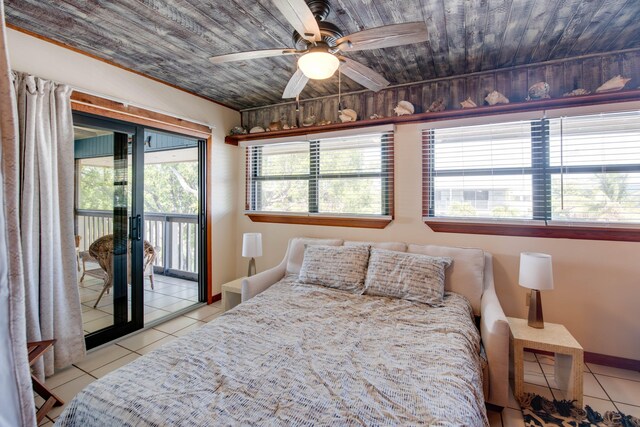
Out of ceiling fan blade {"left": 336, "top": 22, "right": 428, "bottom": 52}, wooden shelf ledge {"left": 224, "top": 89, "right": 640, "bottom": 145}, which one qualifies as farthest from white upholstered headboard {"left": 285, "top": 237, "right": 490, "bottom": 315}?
ceiling fan blade {"left": 336, "top": 22, "right": 428, "bottom": 52}

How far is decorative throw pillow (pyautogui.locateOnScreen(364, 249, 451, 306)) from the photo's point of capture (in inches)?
96.7

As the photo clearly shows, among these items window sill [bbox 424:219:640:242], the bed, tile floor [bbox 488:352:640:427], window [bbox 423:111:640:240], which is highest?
window [bbox 423:111:640:240]

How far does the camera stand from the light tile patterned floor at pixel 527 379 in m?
2.04

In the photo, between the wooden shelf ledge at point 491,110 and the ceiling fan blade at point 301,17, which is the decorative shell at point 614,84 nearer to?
the wooden shelf ledge at point 491,110

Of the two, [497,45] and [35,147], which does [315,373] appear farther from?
[497,45]

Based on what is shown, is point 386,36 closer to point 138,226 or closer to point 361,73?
point 361,73

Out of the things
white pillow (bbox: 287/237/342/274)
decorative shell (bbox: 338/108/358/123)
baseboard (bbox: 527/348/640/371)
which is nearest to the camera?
baseboard (bbox: 527/348/640/371)

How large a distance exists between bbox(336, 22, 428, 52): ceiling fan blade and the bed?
1.71 m

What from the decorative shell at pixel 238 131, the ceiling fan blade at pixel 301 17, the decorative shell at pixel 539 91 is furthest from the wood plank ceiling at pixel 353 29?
the decorative shell at pixel 238 131

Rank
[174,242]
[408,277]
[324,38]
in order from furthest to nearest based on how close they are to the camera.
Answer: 1. [174,242]
2. [408,277]
3. [324,38]

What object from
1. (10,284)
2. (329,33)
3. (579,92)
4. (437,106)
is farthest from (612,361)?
(10,284)

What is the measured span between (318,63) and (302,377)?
1653mm

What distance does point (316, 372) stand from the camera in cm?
149

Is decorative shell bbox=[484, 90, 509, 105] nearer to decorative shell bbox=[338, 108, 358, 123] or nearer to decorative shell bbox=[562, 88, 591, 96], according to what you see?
decorative shell bbox=[562, 88, 591, 96]
